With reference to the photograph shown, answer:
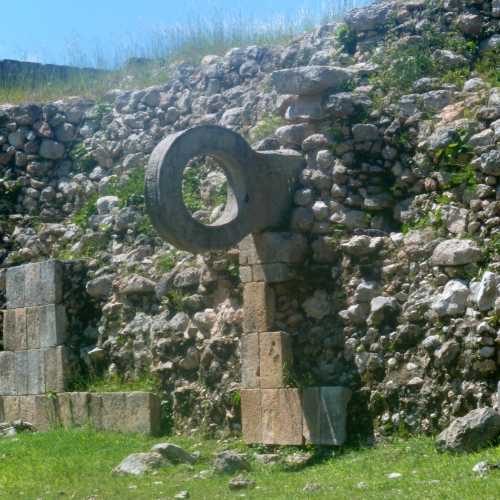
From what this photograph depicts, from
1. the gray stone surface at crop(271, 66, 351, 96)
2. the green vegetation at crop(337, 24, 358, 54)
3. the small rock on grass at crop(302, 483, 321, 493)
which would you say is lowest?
the small rock on grass at crop(302, 483, 321, 493)

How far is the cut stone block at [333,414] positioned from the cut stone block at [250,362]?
0.85m

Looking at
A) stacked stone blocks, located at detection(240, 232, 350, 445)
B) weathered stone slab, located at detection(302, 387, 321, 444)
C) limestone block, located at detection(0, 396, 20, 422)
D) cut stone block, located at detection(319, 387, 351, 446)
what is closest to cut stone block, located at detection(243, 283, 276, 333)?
stacked stone blocks, located at detection(240, 232, 350, 445)

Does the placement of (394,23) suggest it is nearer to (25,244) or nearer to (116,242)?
(116,242)

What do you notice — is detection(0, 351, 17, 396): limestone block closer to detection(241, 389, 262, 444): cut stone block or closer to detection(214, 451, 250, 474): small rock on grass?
detection(241, 389, 262, 444): cut stone block

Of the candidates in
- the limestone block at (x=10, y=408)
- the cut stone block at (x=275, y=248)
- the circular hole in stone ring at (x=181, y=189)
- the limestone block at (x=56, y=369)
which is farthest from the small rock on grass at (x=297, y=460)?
the limestone block at (x=10, y=408)

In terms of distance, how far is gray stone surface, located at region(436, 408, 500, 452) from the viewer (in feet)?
27.0

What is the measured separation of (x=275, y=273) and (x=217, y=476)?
232 cm

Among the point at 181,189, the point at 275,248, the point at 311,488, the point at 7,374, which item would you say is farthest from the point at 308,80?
the point at 7,374

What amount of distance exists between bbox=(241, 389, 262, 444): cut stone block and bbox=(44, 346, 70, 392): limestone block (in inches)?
116

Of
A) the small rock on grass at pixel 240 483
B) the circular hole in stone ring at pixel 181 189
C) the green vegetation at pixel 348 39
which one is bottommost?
the small rock on grass at pixel 240 483

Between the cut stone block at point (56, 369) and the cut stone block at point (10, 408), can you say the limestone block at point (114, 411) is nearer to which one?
the cut stone block at point (56, 369)

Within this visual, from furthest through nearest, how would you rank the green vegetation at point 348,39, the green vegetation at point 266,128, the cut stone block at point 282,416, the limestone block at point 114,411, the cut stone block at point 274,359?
the green vegetation at point 348,39 → the green vegetation at point 266,128 → the limestone block at point 114,411 → the cut stone block at point 274,359 → the cut stone block at point 282,416

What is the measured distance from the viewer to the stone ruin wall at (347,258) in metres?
9.31

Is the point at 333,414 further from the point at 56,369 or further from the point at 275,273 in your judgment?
the point at 56,369
